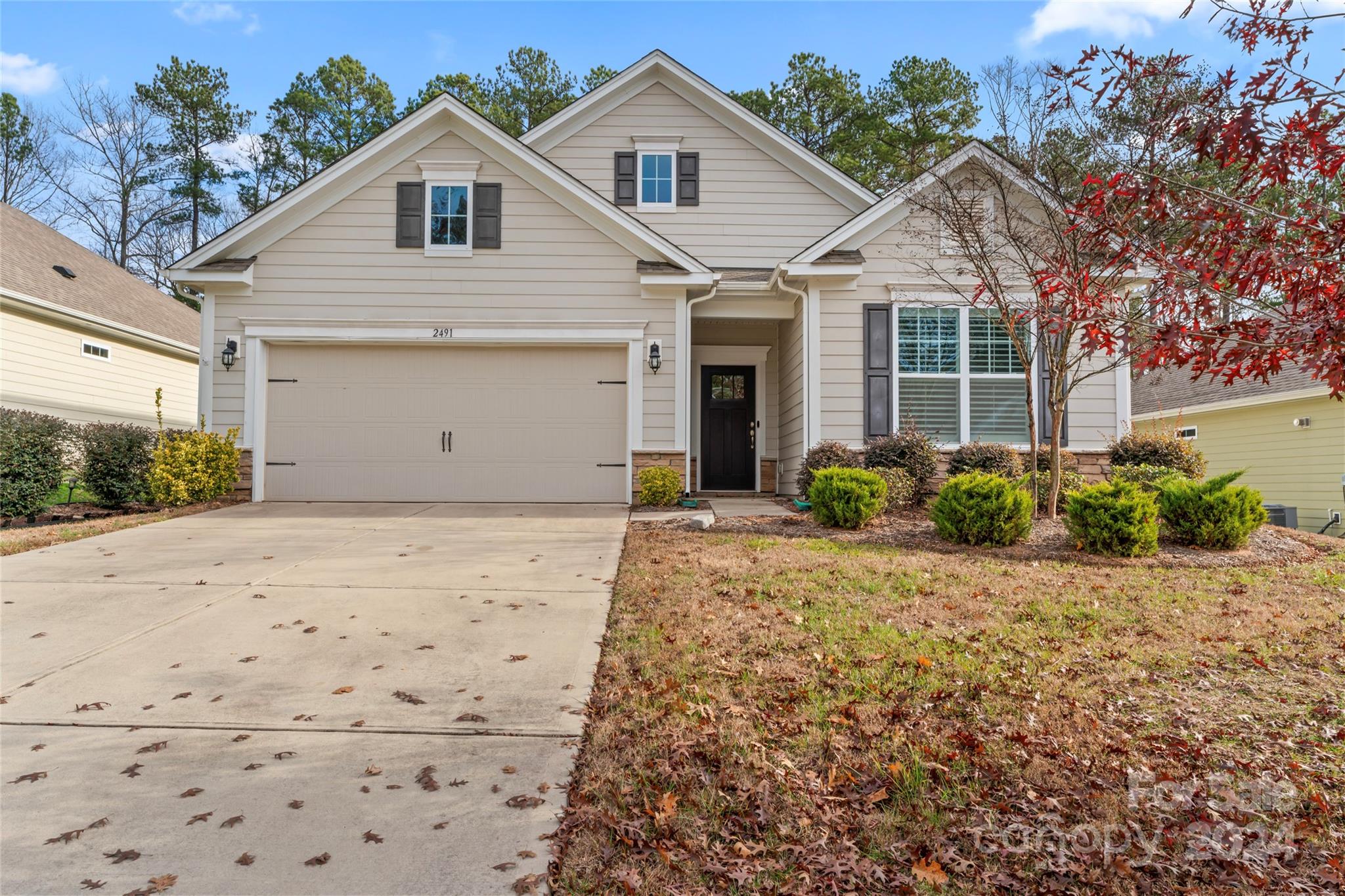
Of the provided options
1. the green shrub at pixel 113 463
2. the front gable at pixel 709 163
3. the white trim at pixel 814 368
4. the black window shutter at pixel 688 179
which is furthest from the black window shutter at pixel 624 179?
the green shrub at pixel 113 463

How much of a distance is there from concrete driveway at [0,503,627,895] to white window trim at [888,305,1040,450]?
5590mm

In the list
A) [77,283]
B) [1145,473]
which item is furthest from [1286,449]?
[77,283]

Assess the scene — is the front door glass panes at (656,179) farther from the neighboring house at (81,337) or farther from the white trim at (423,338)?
the neighboring house at (81,337)

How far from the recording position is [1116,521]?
22.5 feet

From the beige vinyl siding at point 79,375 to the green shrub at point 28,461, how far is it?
15.5 ft

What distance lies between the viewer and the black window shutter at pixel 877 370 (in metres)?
10.2

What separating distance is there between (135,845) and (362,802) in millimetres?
653

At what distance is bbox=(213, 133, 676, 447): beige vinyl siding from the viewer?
10.1 metres

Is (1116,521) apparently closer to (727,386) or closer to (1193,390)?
(727,386)

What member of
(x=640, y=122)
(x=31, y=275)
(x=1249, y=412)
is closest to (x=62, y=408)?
(x=31, y=275)

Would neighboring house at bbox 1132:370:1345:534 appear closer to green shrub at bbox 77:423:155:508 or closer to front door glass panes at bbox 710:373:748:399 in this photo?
front door glass panes at bbox 710:373:748:399

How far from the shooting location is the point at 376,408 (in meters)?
10.2

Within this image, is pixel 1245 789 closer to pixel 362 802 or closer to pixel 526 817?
pixel 526 817

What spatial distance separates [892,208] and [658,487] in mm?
4875
